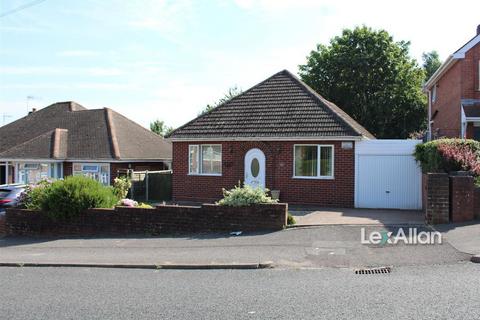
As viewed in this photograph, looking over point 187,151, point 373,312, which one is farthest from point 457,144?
point 187,151

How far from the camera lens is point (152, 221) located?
1326 centimetres

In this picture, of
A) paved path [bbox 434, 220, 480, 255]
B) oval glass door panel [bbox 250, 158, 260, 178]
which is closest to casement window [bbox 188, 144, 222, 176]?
oval glass door panel [bbox 250, 158, 260, 178]

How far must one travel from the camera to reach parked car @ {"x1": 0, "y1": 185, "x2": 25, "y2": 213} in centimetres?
1630

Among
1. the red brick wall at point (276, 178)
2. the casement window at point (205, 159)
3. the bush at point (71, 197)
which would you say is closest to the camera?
the bush at point (71, 197)

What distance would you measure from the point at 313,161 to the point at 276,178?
4.82 ft

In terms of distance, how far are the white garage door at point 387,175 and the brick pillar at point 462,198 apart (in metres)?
4.59

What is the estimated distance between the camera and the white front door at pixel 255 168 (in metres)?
18.3

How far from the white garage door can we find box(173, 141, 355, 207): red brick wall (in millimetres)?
330

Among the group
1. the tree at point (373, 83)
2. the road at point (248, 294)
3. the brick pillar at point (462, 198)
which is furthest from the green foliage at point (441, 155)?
the tree at point (373, 83)

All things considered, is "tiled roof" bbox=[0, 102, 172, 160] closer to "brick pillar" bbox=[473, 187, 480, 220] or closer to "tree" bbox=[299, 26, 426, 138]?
"tree" bbox=[299, 26, 426, 138]

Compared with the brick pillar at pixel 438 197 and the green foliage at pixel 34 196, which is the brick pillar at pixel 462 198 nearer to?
the brick pillar at pixel 438 197

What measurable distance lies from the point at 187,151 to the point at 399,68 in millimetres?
21638

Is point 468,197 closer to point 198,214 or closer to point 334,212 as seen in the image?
point 334,212

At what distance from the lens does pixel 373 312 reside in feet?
19.0
